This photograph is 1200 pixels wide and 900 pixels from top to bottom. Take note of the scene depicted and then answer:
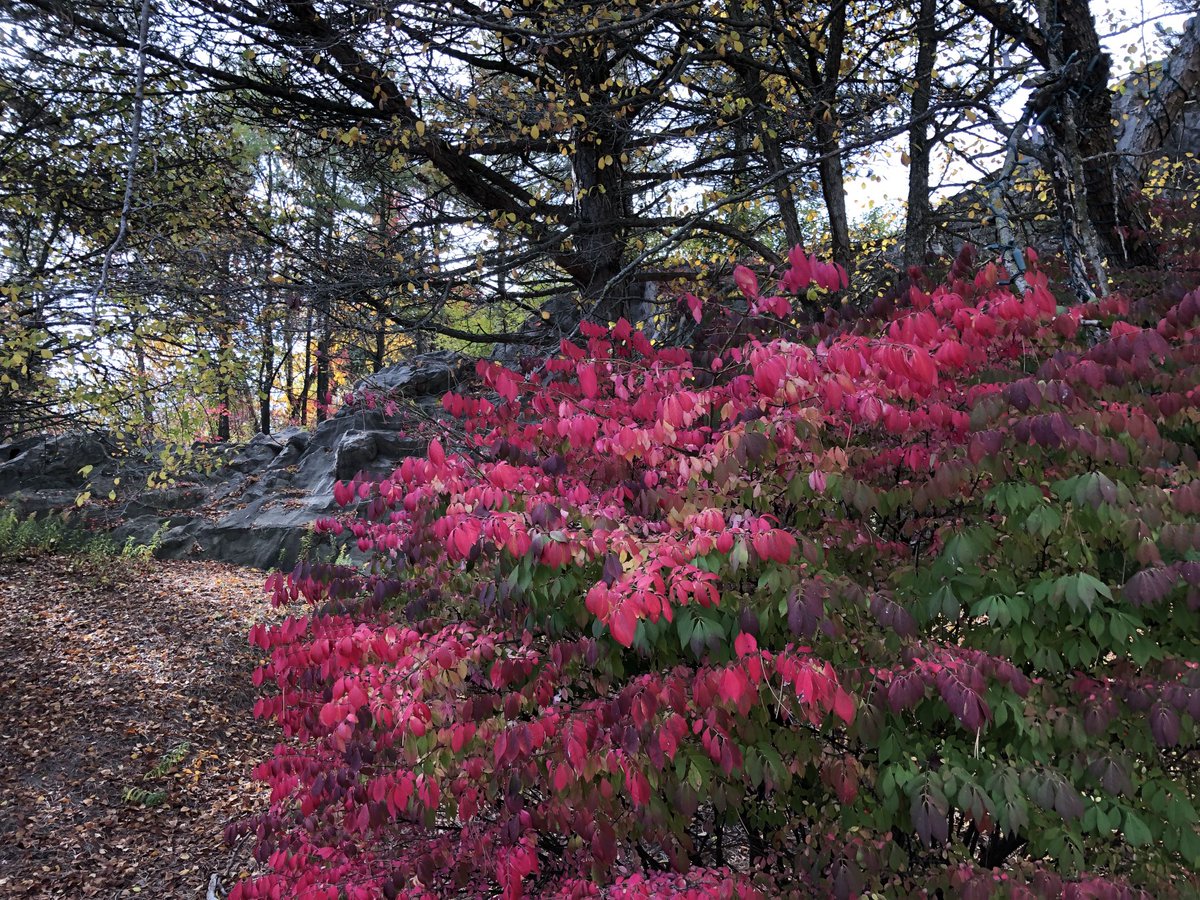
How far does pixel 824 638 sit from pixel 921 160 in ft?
17.3

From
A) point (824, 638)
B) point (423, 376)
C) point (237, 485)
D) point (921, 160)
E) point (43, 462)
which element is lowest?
point (824, 638)

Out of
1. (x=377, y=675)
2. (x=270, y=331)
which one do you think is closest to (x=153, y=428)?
(x=270, y=331)

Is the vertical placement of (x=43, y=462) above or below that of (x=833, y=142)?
below

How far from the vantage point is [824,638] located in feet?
9.14

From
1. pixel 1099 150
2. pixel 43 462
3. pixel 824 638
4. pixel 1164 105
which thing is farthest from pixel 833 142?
pixel 43 462

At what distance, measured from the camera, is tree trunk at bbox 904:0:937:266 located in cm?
620

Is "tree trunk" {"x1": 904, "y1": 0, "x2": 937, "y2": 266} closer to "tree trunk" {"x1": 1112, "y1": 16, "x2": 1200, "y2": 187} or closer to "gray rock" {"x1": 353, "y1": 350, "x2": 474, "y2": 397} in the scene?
"tree trunk" {"x1": 1112, "y1": 16, "x2": 1200, "y2": 187}

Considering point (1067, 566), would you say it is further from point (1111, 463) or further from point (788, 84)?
point (788, 84)

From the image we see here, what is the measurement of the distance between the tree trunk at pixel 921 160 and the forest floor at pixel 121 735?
7272mm

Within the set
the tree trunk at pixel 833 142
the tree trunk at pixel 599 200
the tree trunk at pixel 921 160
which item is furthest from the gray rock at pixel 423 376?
the tree trunk at pixel 921 160

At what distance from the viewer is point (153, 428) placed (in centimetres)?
721

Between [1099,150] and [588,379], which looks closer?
[588,379]

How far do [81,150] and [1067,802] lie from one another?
30.5 ft

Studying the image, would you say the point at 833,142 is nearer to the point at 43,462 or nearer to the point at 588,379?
the point at 588,379
